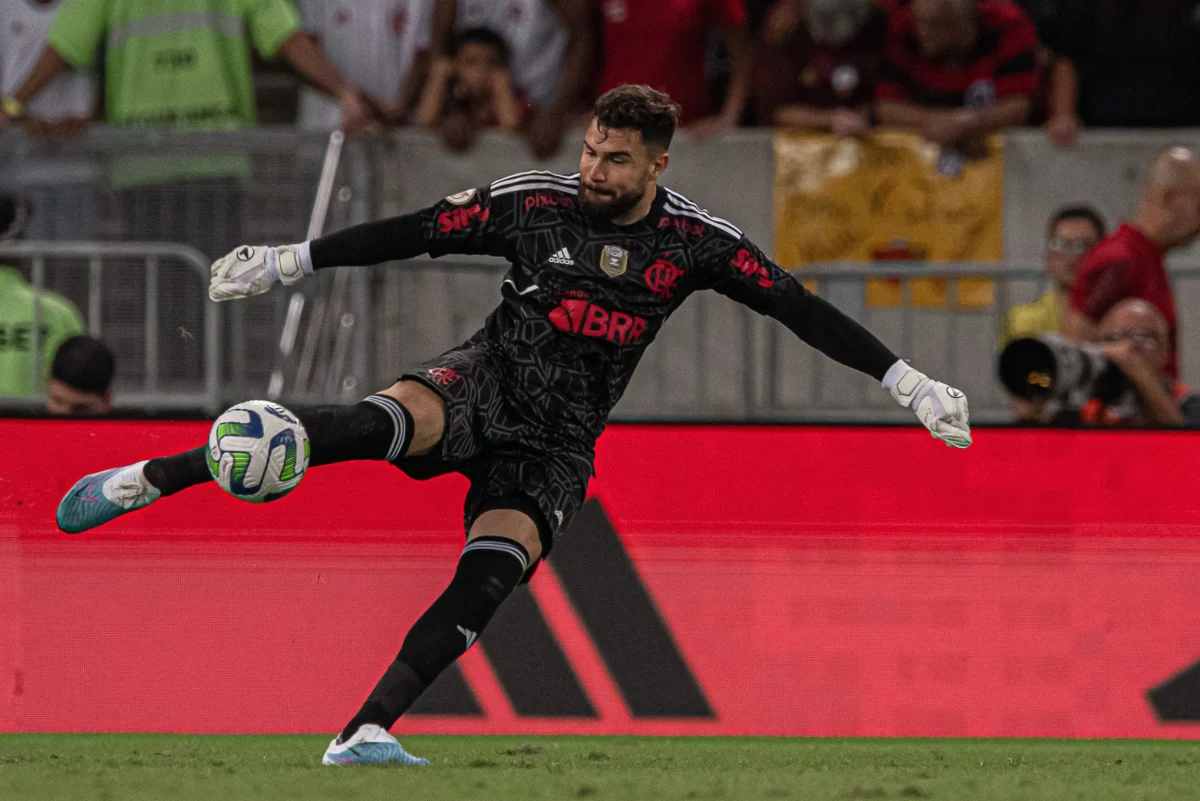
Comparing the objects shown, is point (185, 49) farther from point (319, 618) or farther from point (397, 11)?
point (319, 618)

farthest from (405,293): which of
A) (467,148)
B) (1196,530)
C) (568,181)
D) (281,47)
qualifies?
(1196,530)

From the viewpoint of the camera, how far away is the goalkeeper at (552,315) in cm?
551

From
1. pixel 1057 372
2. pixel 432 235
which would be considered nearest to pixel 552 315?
pixel 432 235

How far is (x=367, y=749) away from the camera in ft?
17.0

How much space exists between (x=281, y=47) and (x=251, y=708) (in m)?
3.71

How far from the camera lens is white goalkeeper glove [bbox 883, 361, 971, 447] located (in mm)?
5539

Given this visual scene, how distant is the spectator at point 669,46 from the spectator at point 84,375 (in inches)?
115

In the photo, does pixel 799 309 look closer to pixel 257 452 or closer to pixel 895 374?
pixel 895 374

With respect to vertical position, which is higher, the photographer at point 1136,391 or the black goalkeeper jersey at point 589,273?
the black goalkeeper jersey at point 589,273

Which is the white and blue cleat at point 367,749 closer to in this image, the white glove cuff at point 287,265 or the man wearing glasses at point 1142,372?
the white glove cuff at point 287,265

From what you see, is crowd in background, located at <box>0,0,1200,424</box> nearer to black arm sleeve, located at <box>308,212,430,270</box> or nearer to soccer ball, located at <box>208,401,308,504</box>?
black arm sleeve, located at <box>308,212,430,270</box>

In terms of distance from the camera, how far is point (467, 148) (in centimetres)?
889

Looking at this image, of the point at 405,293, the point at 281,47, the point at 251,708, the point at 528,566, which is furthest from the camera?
the point at 281,47

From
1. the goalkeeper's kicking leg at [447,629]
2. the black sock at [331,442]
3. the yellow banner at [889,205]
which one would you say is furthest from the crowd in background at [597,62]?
the black sock at [331,442]
